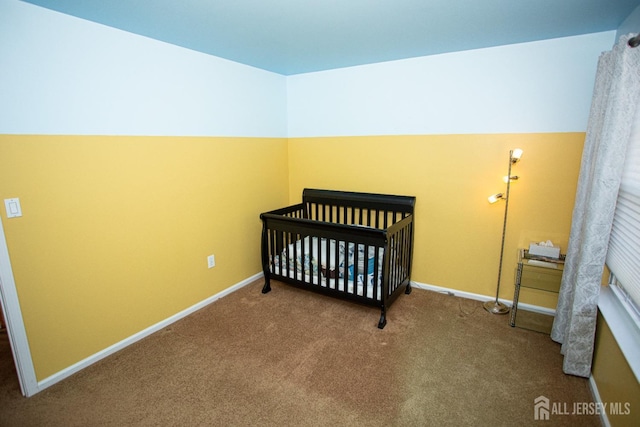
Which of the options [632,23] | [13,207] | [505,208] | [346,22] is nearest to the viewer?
[13,207]

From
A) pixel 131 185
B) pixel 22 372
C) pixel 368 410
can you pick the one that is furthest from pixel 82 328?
pixel 368 410

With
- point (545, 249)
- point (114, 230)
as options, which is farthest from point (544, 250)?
point (114, 230)

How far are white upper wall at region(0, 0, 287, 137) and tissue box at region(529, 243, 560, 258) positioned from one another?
279cm

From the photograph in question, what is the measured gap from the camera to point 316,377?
203cm

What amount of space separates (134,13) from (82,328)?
1997 millimetres

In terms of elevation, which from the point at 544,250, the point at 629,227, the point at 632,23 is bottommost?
the point at 544,250

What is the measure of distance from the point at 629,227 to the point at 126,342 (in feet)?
10.6

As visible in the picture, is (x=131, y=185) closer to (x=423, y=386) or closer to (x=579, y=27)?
(x=423, y=386)

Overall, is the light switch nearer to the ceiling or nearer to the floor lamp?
the ceiling

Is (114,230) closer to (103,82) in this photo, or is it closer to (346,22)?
(103,82)

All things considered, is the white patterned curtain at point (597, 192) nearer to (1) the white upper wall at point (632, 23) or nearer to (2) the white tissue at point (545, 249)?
(1) the white upper wall at point (632, 23)

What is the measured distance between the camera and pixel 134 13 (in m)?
1.83

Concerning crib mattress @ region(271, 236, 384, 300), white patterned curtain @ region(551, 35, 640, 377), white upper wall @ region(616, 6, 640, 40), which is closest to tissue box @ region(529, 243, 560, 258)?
white patterned curtain @ region(551, 35, 640, 377)

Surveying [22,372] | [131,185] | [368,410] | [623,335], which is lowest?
[368,410]
